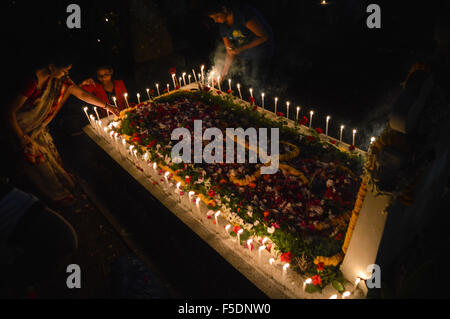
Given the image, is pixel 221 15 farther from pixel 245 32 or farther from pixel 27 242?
pixel 27 242

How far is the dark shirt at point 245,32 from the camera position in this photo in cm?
578

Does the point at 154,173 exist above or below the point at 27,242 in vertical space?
below

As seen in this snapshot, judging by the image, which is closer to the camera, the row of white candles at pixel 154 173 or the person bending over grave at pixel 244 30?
the row of white candles at pixel 154 173

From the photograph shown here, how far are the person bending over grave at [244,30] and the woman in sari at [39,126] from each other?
3.11 m

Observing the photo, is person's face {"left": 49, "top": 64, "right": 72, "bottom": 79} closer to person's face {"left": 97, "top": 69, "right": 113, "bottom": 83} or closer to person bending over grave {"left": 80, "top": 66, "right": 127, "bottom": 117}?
person bending over grave {"left": 80, "top": 66, "right": 127, "bottom": 117}

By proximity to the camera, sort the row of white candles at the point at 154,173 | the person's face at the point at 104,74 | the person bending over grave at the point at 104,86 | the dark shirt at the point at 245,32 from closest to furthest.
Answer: the row of white candles at the point at 154,173, the dark shirt at the point at 245,32, the person bending over grave at the point at 104,86, the person's face at the point at 104,74

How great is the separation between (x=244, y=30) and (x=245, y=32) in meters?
0.05

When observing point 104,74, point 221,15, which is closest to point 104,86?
point 104,74

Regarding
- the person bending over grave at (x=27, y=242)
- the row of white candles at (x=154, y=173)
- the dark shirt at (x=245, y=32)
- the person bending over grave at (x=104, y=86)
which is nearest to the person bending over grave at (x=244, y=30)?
the dark shirt at (x=245, y=32)

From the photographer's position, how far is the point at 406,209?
2633 mm

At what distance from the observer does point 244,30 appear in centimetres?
616

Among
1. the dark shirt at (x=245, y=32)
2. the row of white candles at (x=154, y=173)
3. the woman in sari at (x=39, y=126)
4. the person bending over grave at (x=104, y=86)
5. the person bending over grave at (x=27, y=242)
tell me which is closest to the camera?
the person bending over grave at (x=27, y=242)

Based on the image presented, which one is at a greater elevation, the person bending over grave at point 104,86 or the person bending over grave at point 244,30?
the person bending over grave at point 244,30

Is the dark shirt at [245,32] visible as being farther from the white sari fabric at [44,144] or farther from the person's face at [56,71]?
the white sari fabric at [44,144]
